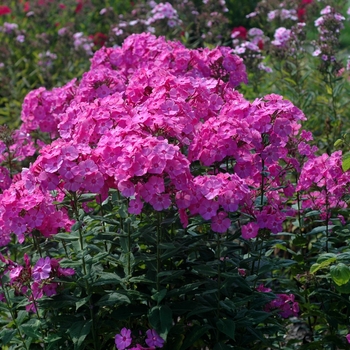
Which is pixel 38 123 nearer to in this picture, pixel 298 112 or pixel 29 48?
pixel 298 112

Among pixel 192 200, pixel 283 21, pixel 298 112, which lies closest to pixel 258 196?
pixel 298 112

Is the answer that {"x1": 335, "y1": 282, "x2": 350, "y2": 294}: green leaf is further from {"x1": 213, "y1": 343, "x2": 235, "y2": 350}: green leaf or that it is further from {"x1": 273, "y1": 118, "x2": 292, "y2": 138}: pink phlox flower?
{"x1": 273, "y1": 118, "x2": 292, "y2": 138}: pink phlox flower

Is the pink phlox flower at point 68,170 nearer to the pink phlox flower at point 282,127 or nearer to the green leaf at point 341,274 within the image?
the pink phlox flower at point 282,127

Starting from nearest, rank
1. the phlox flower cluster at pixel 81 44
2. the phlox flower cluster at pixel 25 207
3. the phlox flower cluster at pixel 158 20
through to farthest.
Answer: the phlox flower cluster at pixel 25 207 < the phlox flower cluster at pixel 158 20 < the phlox flower cluster at pixel 81 44

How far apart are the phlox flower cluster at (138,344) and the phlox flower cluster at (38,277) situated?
318 mm

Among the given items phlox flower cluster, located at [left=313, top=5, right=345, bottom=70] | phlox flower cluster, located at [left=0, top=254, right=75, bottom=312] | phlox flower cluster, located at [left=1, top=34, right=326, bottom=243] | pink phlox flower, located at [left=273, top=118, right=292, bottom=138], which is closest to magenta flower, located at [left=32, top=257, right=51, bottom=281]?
phlox flower cluster, located at [left=0, top=254, right=75, bottom=312]

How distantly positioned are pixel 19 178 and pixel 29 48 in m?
5.47

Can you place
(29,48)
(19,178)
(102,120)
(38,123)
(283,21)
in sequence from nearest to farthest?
(102,120) < (19,178) < (38,123) < (283,21) < (29,48)

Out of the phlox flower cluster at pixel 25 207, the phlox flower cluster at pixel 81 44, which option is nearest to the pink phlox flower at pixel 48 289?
the phlox flower cluster at pixel 25 207

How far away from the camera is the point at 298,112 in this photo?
298 cm

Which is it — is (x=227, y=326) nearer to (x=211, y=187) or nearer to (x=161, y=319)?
(x=161, y=319)

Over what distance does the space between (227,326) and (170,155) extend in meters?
0.74

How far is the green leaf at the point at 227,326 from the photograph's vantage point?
2814 millimetres

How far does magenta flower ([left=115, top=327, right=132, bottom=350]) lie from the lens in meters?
2.84
